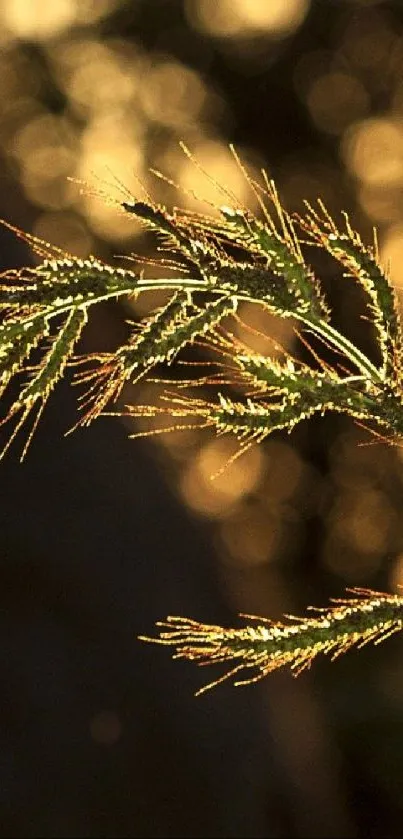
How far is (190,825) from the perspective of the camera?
7.89 metres

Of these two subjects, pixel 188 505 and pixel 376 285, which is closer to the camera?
pixel 376 285

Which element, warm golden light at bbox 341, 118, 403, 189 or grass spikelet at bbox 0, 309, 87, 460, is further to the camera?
warm golden light at bbox 341, 118, 403, 189

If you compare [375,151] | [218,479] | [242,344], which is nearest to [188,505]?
[218,479]

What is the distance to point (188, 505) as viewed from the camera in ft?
33.0

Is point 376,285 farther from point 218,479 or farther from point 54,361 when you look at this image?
point 218,479

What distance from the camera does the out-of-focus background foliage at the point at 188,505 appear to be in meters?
8.01

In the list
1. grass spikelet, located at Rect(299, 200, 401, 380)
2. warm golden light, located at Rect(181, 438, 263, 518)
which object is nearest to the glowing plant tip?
grass spikelet, located at Rect(299, 200, 401, 380)

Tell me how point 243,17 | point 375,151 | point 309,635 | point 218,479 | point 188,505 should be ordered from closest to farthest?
point 309,635
point 188,505
point 218,479
point 375,151
point 243,17

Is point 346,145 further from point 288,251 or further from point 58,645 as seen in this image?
point 288,251

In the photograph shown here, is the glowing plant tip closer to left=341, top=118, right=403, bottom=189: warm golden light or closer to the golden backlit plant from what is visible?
the golden backlit plant

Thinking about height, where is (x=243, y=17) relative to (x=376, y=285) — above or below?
above

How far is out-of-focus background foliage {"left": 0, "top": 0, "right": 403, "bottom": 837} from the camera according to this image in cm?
801

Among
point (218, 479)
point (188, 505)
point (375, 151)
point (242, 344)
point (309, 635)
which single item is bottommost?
point (309, 635)

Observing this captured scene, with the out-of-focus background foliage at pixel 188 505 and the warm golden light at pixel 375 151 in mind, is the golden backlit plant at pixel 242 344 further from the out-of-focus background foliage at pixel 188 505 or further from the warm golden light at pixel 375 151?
the warm golden light at pixel 375 151
